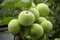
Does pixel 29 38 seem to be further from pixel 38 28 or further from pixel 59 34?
pixel 59 34

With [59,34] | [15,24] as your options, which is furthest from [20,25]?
[59,34]

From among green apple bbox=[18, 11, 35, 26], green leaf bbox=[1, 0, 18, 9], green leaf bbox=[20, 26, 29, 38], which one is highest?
green leaf bbox=[1, 0, 18, 9]

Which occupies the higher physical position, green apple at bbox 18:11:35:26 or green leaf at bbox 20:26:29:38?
green apple at bbox 18:11:35:26

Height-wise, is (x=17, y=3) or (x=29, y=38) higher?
(x=17, y=3)

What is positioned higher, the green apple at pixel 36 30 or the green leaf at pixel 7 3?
the green leaf at pixel 7 3

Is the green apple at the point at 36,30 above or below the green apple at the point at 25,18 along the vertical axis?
below

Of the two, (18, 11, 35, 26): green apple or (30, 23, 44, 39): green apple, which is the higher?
(18, 11, 35, 26): green apple

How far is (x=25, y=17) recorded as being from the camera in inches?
20.1

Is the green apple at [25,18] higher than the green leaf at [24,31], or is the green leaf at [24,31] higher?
the green apple at [25,18]

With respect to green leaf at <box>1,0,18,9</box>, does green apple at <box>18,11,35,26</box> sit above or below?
below

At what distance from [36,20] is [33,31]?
0.18ft

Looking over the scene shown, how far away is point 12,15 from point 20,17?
0.08 meters

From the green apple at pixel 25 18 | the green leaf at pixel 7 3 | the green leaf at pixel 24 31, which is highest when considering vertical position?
the green leaf at pixel 7 3

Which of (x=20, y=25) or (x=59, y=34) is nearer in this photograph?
(x=20, y=25)
